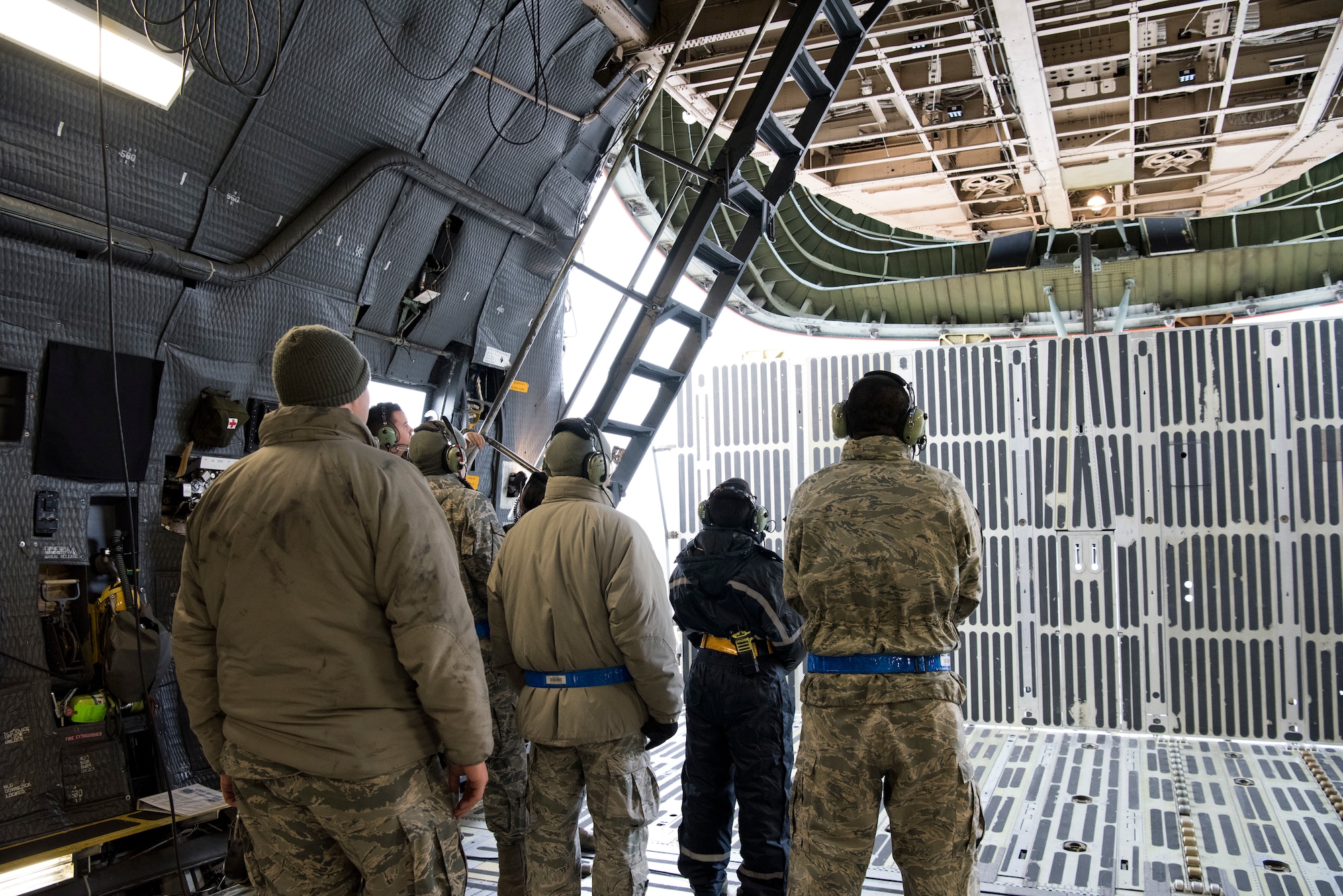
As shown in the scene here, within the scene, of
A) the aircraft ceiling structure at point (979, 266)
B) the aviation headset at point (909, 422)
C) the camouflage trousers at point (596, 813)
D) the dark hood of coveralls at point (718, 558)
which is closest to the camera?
the aviation headset at point (909, 422)

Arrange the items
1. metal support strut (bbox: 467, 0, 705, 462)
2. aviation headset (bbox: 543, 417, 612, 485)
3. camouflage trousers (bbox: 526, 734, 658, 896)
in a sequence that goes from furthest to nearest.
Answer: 1. metal support strut (bbox: 467, 0, 705, 462)
2. aviation headset (bbox: 543, 417, 612, 485)
3. camouflage trousers (bbox: 526, 734, 658, 896)

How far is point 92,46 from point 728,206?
3.07 m

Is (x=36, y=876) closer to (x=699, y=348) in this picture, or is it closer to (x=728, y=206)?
(x=699, y=348)

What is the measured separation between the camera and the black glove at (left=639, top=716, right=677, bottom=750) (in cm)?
329

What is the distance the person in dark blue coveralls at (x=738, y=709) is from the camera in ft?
12.3

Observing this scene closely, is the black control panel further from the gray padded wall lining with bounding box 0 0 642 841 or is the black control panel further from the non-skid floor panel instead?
the non-skid floor panel

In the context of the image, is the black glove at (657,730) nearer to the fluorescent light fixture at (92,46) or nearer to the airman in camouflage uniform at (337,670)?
the airman in camouflage uniform at (337,670)

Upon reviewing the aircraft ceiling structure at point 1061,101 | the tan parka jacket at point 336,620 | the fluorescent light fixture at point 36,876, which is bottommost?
the fluorescent light fixture at point 36,876

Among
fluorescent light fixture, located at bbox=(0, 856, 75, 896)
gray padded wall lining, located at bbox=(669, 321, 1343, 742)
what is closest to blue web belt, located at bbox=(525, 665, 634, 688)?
fluorescent light fixture, located at bbox=(0, 856, 75, 896)

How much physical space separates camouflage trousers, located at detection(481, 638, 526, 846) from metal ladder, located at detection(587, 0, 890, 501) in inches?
56.0

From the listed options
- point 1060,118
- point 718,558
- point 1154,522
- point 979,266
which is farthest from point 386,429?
point 979,266

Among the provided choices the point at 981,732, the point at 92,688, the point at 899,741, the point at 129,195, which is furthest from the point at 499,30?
the point at 981,732

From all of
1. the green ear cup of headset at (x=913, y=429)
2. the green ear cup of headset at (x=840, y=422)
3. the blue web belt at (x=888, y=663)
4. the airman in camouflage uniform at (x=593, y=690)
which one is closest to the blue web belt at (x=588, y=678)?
the airman in camouflage uniform at (x=593, y=690)

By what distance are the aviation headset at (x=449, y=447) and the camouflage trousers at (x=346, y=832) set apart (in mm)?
1870
